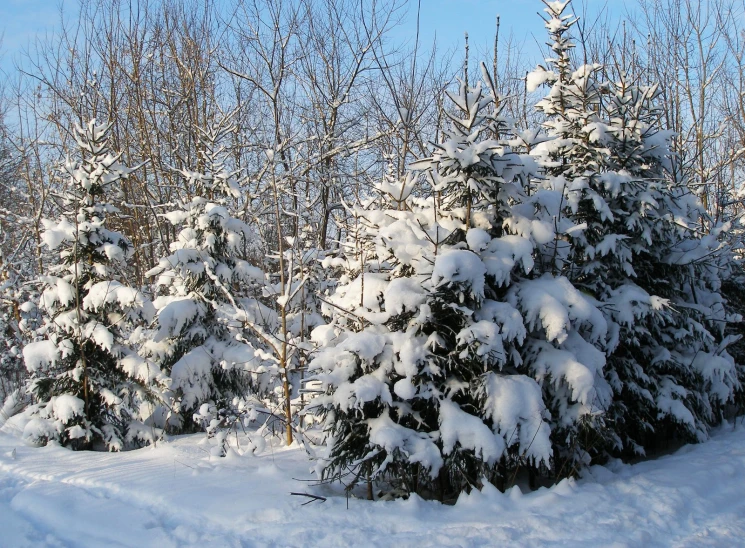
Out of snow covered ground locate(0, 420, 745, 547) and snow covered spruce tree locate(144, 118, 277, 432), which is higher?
snow covered spruce tree locate(144, 118, 277, 432)

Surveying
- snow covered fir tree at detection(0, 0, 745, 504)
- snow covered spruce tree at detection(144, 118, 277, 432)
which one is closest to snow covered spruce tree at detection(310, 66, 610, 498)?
snow covered fir tree at detection(0, 0, 745, 504)

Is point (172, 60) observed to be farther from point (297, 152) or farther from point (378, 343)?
point (378, 343)

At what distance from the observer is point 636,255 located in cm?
689

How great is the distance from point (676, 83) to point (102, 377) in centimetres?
1533

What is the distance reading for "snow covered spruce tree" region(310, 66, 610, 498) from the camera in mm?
4527

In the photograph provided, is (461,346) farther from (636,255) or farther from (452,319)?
(636,255)

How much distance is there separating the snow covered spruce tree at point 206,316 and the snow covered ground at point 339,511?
2.63m

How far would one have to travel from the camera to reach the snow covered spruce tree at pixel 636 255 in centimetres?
625

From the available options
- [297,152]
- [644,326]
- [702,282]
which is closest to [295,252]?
[644,326]

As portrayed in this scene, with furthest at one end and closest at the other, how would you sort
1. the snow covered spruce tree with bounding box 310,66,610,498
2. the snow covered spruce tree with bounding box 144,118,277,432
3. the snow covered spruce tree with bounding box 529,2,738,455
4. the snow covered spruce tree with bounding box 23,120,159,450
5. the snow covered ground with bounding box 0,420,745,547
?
the snow covered spruce tree with bounding box 144,118,277,432 < the snow covered spruce tree with bounding box 23,120,159,450 < the snow covered spruce tree with bounding box 529,2,738,455 < the snow covered spruce tree with bounding box 310,66,610,498 < the snow covered ground with bounding box 0,420,745,547

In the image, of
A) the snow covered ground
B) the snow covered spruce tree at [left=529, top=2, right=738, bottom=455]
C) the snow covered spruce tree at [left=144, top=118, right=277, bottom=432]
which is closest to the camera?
the snow covered ground

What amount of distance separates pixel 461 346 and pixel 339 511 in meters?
1.68

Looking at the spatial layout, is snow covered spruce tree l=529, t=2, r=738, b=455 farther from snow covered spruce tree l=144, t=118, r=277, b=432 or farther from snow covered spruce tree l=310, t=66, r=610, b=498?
snow covered spruce tree l=144, t=118, r=277, b=432

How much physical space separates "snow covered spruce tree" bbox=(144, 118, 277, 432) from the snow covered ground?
2.63 meters
